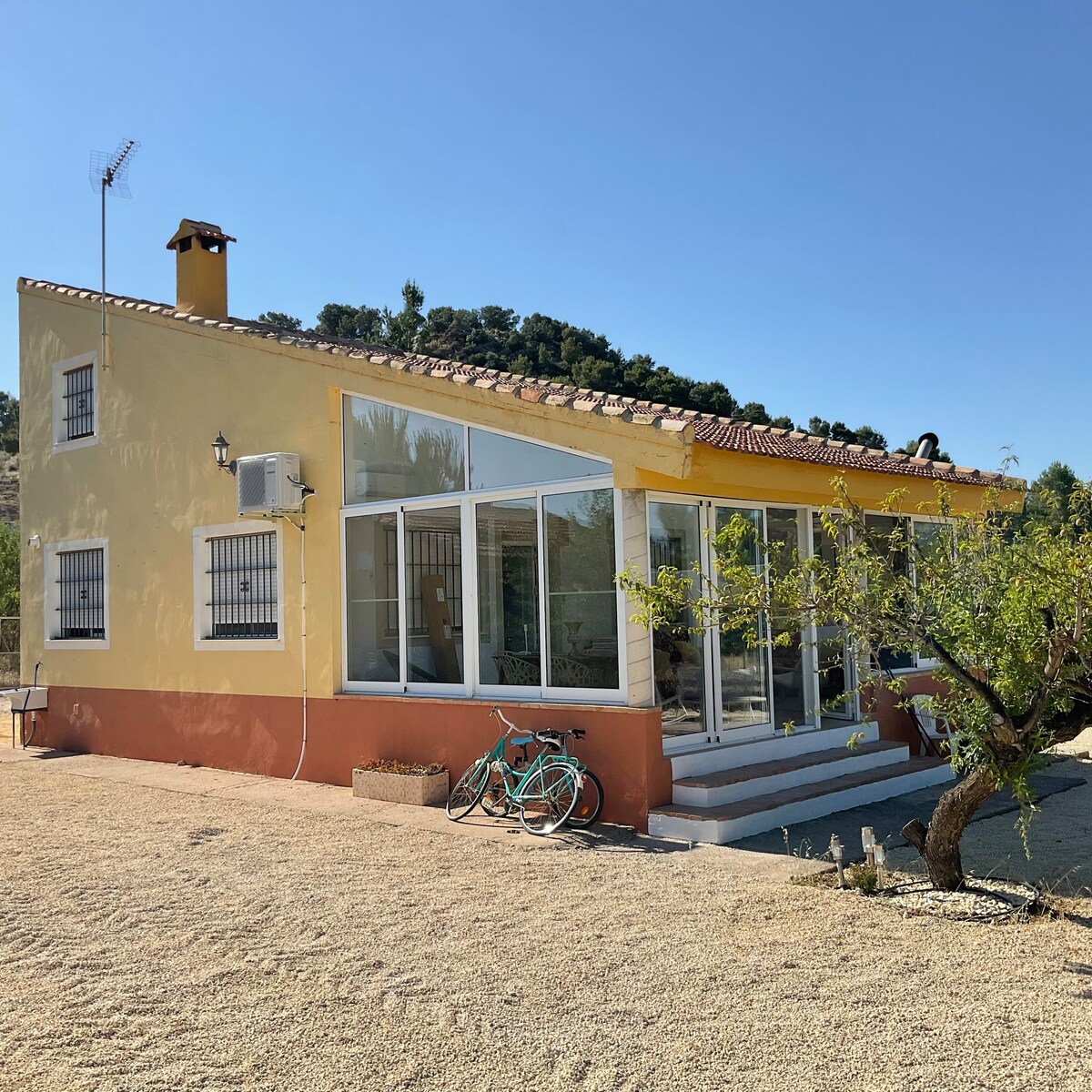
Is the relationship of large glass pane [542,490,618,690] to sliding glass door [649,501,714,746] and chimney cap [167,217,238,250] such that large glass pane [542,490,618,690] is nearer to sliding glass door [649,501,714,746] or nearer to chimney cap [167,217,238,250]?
sliding glass door [649,501,714,746]

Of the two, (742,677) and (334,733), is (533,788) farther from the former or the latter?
(334,733)

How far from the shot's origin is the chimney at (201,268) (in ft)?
43.4

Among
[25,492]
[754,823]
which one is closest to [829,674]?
[754,823]

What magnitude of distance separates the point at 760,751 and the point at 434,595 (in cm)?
320

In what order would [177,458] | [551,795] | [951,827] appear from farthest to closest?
[177,458] → [551,795] → [951,827]

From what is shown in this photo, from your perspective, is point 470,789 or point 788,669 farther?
point 788,669

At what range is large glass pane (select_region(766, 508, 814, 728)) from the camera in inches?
375

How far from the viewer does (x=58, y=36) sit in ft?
30.8

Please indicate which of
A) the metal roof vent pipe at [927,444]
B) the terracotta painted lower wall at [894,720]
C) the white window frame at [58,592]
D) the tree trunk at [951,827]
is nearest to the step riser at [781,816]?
the terracotta painted lower wall at [894,720]

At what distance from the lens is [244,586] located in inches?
436

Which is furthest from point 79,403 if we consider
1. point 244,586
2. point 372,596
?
point 372,596

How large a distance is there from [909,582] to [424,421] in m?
5.36

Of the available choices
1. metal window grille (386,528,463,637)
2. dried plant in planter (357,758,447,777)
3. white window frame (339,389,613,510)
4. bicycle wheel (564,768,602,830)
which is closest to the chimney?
white window frame (339,389,613,510)

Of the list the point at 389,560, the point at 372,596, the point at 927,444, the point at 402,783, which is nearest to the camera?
the point at 402,783
